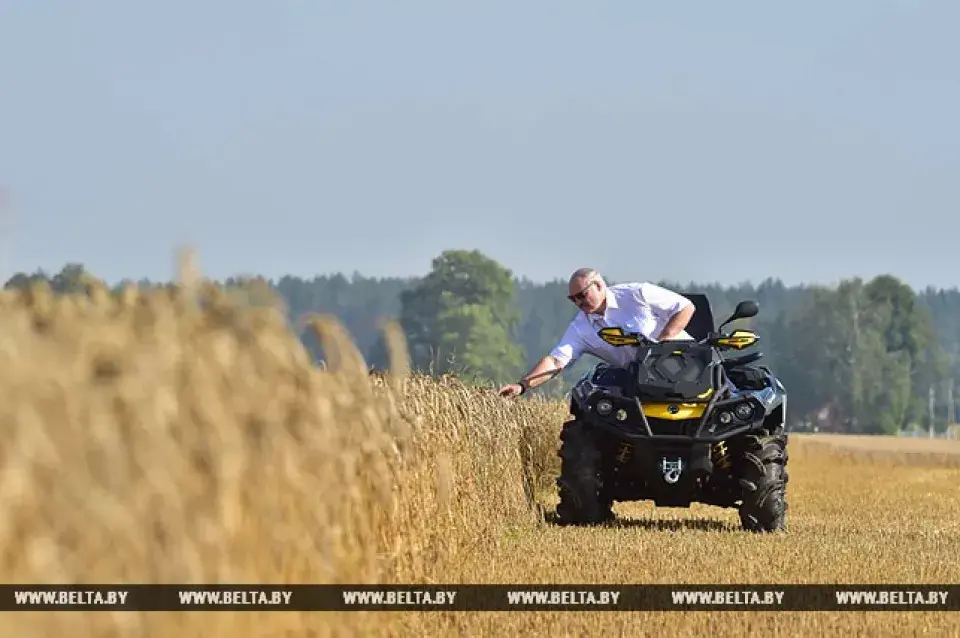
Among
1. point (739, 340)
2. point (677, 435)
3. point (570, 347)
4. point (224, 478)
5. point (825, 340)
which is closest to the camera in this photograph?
point (224, 478)

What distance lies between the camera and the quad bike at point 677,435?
15.2 metres

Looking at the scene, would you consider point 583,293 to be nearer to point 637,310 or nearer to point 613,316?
point 613,316

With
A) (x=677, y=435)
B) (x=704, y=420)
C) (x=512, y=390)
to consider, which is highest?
(x=512, y=390)

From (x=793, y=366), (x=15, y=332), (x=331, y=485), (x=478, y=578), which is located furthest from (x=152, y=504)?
(x=793, y=366)

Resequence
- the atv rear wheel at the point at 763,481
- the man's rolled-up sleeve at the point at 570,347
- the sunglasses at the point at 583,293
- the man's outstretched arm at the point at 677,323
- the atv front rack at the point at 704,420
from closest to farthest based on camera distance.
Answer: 1. the atv front rack at the point at 704,420
2. the atv rear wheel at the point at 763,481
3. the sunglasses at the point at 583,293
4. the man's outstretched arm at the point at 677,323
5. the man's rolled-up sleeve at the point at 570,347

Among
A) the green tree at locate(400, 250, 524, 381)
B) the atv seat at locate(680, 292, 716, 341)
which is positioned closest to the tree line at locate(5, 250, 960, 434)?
the green tree at locate(400, 250, 524, 381)

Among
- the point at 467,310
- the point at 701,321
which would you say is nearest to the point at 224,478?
the point at 701,321

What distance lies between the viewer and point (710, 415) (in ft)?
49.7

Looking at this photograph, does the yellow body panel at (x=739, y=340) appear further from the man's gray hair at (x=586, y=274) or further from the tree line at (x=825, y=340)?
the tree line at (x=825, y=340)

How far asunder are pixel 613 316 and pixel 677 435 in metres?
1.31

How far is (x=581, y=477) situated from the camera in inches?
615

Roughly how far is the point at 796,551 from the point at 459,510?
2829mm

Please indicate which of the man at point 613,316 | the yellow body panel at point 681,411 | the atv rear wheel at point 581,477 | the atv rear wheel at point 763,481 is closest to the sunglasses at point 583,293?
the man at point 613,316

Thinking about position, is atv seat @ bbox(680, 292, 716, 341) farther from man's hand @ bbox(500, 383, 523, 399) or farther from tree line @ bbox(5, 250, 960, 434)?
tree line @ bbox(5, 250, 960, 434)
